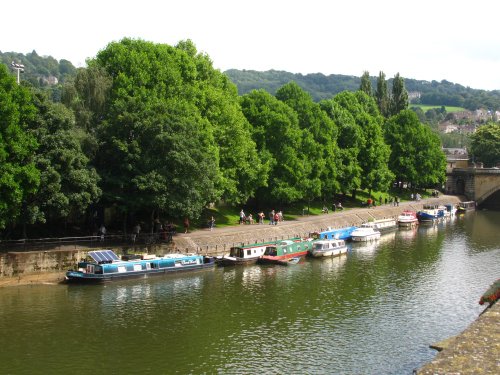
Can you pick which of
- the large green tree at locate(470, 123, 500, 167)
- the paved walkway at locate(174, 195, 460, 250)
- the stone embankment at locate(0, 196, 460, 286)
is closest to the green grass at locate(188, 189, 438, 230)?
the paved walkway at locate(174, 195, 460, 250)

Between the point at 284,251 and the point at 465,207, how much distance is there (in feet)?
261

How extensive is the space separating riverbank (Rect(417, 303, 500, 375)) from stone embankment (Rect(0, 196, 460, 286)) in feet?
130

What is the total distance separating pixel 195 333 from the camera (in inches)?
1633

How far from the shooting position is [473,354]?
80.6 feet

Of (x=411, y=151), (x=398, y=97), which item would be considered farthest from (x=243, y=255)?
(x=398, y=97)

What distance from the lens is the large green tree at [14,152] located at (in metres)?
51.1

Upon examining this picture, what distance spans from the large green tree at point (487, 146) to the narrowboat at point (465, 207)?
118ft

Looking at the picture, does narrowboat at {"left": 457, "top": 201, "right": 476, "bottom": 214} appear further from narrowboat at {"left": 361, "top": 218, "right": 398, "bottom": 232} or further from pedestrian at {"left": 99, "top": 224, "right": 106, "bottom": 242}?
pedestrian at {"left": 99, "top": 224, "right": 106, "bottom": 242}

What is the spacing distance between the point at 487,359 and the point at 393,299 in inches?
1107

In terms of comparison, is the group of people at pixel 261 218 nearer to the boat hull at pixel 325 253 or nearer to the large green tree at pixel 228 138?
the large green tree at pixel 228 138

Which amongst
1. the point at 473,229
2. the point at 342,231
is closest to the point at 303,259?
the point at 342,231

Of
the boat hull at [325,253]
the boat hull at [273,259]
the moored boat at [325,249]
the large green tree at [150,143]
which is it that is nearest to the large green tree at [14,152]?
the large green tree at [150,143]

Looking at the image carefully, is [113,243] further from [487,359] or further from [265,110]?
[487,359]

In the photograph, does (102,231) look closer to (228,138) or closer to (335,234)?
(228,138)
